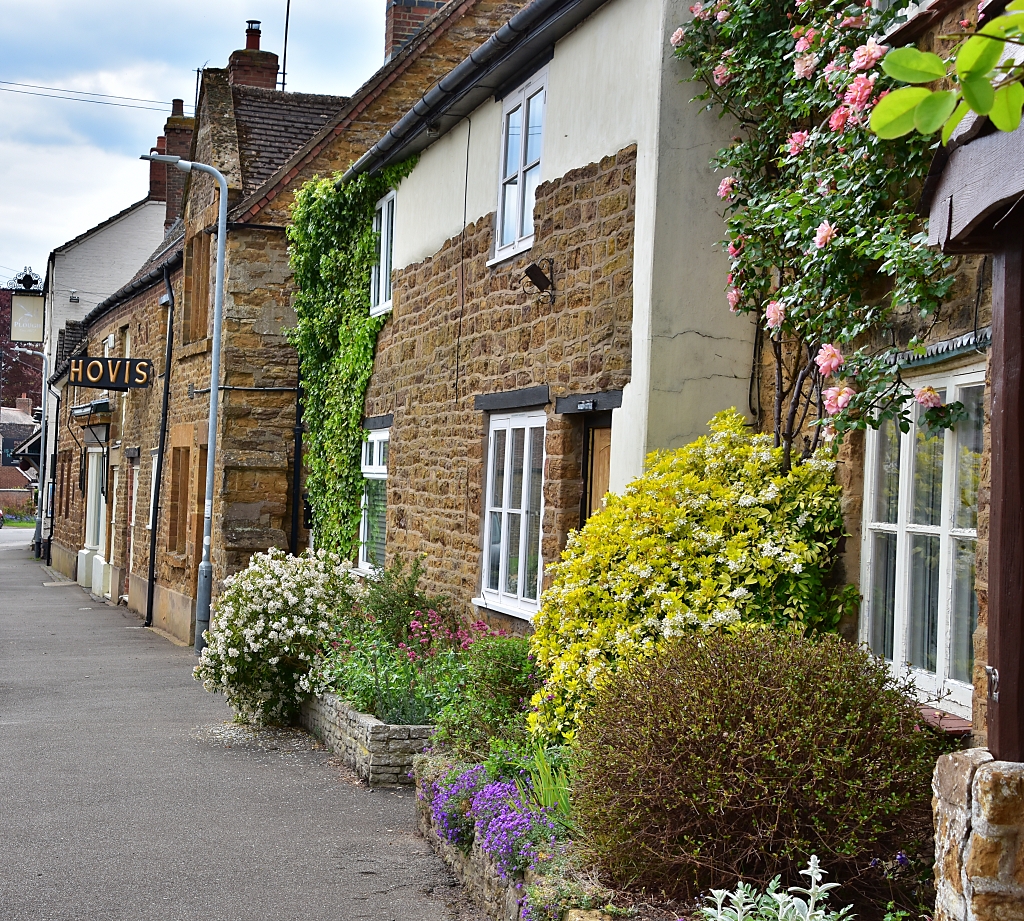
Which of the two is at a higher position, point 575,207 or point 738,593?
point 575,207

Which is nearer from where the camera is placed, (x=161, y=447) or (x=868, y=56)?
(x=868, y=56)

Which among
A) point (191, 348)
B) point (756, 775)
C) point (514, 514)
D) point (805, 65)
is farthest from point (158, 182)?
point (756, 775)

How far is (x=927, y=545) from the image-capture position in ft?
18.9

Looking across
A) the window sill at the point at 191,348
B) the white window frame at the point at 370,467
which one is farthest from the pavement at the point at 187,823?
the window sill at the point at 191,348

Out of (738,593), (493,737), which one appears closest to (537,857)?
(738,593)

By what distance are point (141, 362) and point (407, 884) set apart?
18499mm

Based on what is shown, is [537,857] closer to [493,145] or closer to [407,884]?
[407,884]

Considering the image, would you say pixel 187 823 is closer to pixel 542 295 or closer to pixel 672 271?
pixel 542 295

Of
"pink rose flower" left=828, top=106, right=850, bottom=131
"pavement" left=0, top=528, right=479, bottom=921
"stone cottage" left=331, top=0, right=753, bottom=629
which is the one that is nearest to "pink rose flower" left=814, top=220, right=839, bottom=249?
"pink rose flower" left=828, top=106, right=850, bottom=131

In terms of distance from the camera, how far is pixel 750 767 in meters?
4.57

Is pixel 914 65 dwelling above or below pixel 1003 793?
above

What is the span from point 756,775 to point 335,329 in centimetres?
1231

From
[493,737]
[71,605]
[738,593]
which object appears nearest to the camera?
[738,593]

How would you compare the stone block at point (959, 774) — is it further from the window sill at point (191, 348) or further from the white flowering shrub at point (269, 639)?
the window sill at point (191, 348)
